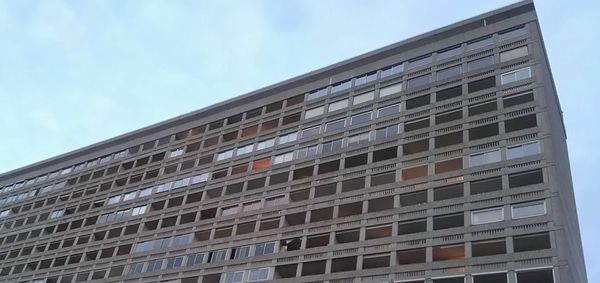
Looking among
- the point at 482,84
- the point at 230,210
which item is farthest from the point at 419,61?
the point at 230,210

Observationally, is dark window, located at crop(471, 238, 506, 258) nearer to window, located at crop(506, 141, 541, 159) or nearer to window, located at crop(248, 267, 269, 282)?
window, located at crop(506, 141, 541, 159)

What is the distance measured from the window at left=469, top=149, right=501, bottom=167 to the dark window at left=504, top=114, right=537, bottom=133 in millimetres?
2358

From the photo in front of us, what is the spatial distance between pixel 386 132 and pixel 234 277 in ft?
63.3

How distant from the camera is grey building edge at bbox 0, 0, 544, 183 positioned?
187 feet

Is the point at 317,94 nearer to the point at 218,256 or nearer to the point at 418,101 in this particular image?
the point at 418,101

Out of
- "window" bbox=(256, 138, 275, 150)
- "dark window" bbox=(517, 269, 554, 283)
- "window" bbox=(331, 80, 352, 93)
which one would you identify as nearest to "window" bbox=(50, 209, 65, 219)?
"window" bbox=(256, 138, 275, 150)

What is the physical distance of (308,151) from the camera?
195ft

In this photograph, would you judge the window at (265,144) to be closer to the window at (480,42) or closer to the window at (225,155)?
the window at (225,155)

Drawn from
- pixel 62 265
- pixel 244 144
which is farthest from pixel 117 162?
pixel 244 144

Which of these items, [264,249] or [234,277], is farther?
[264,249]

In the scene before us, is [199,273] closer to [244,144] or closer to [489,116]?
[244,144]

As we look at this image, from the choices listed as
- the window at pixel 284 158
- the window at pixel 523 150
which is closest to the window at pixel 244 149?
the window at pixel 284 158

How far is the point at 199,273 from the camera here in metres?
55.8

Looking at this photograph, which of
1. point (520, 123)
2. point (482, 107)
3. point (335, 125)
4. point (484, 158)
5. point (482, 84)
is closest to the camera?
point (484, 158)
